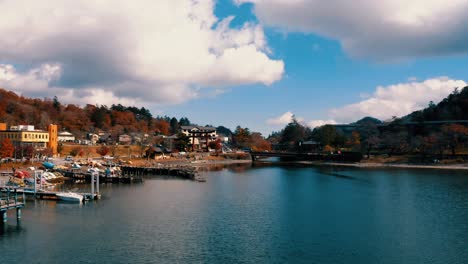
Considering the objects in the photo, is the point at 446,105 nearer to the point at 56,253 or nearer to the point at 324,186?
the point at 324,186

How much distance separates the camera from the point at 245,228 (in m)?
29.5

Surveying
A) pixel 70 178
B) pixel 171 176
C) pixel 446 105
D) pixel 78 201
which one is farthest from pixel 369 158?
pixel 78 201

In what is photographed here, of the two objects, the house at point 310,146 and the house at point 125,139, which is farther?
the house at point 310,146

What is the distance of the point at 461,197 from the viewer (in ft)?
143

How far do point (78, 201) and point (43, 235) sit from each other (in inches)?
498

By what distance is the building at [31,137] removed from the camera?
76.5 meters

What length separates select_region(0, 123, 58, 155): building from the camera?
76.5 meters

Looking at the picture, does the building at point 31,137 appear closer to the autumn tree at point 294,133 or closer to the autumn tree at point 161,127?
the autumn tree at point 161,127

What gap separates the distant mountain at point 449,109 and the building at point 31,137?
11133 cm

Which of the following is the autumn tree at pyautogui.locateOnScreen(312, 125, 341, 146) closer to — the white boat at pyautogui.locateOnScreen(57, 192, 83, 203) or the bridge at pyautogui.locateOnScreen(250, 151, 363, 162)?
the bridge at pyautogui.locateOnScreen(250, 151, 363, 162)

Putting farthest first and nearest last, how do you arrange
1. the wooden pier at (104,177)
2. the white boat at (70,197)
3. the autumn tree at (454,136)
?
the autumn tree at (454,136), the wooden pier at (104,177), the white boat at (70,197)

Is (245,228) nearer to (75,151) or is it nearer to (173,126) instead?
(75,151)

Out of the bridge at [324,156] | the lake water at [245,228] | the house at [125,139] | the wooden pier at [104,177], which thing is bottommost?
the lake water at [245,228]

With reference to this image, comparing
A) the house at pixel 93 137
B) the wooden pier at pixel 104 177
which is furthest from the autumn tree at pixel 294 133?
the wooden pier at pixel 104 177
